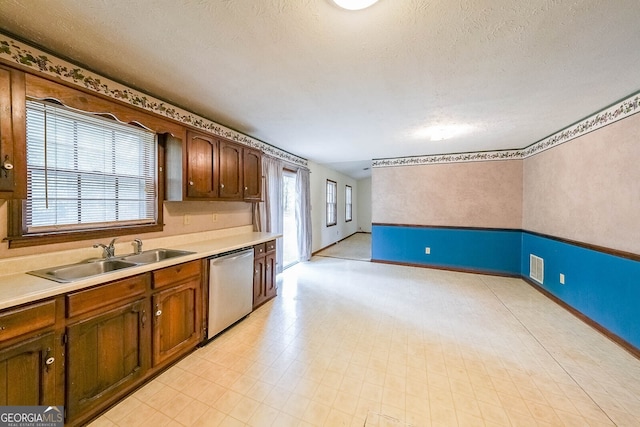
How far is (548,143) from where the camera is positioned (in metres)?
3.47

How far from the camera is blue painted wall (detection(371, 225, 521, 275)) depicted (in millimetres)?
4332

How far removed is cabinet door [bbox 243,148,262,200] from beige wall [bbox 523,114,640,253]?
382 centimetres

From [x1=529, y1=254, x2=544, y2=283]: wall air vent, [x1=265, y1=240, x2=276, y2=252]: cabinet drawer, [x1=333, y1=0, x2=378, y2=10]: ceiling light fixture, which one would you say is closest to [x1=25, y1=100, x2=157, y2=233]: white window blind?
[x1=265, y1=240, x2=276, y2=252]: cabinet drawer

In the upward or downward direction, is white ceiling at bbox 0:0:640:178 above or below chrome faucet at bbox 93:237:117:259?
above

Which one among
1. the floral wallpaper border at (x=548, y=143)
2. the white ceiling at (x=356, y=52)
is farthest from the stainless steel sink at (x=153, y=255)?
the floral wallpaper border at (x=548, y=143)

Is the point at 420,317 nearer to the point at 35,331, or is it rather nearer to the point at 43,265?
the point at 35,331

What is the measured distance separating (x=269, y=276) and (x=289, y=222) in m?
1.84

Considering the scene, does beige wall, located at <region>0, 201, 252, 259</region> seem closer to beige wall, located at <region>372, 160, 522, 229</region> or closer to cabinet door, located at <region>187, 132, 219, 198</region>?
A: cabinet door, located at <region>187, 132, 219, 198</region>

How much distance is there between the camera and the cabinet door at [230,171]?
9.04 feet

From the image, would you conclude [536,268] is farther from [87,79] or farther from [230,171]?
[87,79]

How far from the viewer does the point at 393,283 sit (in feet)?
13.0

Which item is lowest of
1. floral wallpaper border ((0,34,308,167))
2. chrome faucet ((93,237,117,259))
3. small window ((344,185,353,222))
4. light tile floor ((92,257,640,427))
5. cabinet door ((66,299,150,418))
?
light tile floor ((92,257,640,427))

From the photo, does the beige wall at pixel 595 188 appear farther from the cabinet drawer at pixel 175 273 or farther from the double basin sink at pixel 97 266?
the double basin sink at pixel 97 266

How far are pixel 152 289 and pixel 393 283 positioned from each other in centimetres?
331
